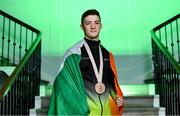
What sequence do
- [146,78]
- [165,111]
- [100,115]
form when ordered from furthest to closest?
[146,78]
[165,111]
[100,115]

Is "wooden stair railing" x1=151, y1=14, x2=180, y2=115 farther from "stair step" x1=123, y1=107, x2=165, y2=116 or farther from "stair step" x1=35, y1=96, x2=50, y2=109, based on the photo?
"stair step" x1=35, y1=96, x2=50, y2=109

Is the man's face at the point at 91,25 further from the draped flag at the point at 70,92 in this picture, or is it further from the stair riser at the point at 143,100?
the stair riser at the point at 143,100

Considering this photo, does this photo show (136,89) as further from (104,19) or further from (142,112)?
(142,112)

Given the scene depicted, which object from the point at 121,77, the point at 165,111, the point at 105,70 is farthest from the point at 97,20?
the point at 121,77

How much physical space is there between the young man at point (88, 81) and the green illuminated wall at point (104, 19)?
3951 millimetres

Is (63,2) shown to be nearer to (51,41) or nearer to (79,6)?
(79,6)

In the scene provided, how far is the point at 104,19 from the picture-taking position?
6586 mm

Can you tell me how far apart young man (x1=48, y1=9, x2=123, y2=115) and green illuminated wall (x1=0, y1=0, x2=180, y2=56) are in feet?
13.0

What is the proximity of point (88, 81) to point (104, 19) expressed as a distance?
4.23 m

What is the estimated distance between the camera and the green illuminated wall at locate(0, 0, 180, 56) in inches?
256

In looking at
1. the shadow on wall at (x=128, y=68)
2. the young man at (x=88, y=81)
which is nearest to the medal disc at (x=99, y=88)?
the young man at (x=88, y=81)

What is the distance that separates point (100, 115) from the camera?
2.40 m

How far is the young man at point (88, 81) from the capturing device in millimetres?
2404

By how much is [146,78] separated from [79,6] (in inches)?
69.1
